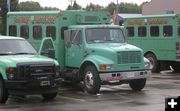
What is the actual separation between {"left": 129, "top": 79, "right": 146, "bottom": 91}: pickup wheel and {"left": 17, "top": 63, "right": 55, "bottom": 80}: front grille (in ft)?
12.2

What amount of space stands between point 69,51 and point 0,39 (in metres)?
3.02

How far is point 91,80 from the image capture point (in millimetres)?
13742

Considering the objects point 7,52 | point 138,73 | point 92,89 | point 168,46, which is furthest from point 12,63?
point 168,46

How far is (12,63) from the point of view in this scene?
11.4m

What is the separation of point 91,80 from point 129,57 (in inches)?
54.4

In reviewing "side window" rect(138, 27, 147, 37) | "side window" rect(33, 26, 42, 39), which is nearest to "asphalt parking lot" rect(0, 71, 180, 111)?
"side window" rect(33, 26, 42, 39)

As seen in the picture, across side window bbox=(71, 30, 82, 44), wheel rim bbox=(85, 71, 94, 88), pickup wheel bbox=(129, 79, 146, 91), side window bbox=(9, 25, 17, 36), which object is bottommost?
pickup wheel bbox=(129, 79, 146, 91)

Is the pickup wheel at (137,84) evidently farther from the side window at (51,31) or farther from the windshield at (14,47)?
the windshield at (14,47)

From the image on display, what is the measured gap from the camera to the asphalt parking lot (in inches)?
424

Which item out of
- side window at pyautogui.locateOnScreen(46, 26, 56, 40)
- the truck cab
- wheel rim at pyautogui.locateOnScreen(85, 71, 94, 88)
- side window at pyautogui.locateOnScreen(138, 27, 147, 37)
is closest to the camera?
the truck cab

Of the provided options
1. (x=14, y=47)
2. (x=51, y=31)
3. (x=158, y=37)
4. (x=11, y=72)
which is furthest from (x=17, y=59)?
(x=158, y=37)

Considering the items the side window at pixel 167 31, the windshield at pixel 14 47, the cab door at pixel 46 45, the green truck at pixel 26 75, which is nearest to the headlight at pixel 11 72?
the green truck at pixel 26 75

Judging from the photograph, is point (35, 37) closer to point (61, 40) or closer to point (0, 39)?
A: point (61, 40)

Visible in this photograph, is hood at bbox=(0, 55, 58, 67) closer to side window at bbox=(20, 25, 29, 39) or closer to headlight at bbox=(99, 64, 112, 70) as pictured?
headlight at bbox=(99, 64, 112, 70)
